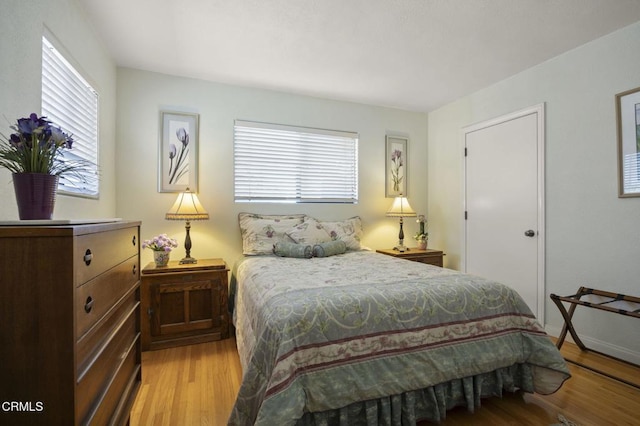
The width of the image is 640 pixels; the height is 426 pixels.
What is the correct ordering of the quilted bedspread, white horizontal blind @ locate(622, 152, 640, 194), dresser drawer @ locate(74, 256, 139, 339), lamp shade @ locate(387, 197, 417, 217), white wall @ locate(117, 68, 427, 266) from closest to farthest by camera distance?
dresser drawer @ locate(74, 256, 139, 339)
the quilted bedspread
white horizontal blind @ locate(622, 152, 640, 194)
white wall @ locate(117, 68, 427, 266)
lamp shade @ locate(387, 197, 417, 217)

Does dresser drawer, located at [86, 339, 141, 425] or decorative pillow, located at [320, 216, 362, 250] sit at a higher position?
decorative pillow, located at [320, 216, 362, 250]

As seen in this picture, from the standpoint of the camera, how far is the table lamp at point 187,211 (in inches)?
106

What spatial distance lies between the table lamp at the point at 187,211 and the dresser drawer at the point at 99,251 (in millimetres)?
1331

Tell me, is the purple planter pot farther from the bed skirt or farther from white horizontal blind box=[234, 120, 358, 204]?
white horizontal blind box=[234, 120, 358, 204]

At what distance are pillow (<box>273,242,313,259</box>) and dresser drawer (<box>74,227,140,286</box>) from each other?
151cm

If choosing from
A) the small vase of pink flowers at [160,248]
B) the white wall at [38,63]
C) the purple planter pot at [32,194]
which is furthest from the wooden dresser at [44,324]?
the small vase of pink flowers at [160,248]

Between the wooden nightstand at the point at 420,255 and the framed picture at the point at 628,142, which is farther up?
the framed picture at the point at 628,142

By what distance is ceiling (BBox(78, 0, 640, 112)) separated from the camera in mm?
2029

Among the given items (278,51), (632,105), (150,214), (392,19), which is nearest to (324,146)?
(278,51)

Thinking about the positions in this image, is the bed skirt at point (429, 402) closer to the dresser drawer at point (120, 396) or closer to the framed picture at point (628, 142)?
the dresser drawer at point (120, 396)

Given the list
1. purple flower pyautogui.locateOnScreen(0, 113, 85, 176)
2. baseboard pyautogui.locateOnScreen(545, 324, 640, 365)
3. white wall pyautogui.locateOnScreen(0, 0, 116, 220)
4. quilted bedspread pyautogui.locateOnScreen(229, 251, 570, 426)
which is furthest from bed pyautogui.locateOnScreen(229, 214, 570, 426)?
white wall pyautogui.locateOnScreen(0, 0, 116, 220)

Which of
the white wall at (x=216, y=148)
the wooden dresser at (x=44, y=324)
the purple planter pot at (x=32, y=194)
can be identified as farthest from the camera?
the white wall at (x=216, y=148)

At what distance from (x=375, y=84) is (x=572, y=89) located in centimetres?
177

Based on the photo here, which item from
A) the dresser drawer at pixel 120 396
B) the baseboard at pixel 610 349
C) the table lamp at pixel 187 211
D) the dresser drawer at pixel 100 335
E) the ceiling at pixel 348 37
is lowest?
the baseboard at pixel 610 349
